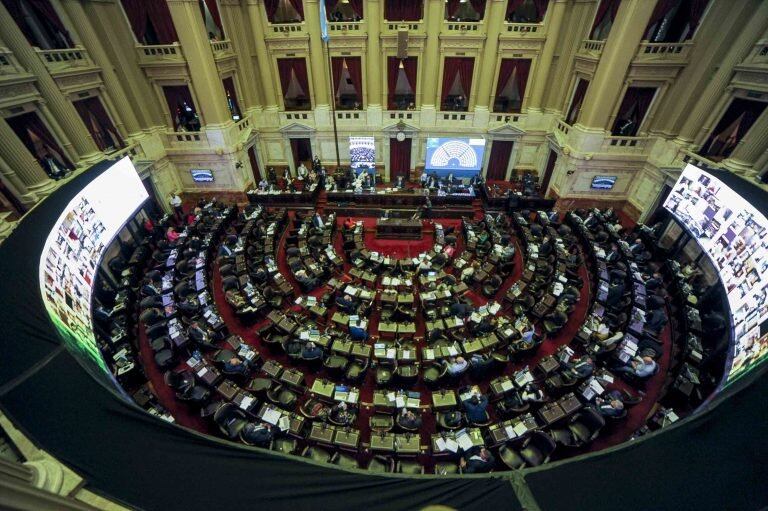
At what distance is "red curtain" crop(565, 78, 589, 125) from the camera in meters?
18.2

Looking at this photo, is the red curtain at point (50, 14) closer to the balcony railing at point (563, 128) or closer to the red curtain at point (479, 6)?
the red curtain at point (479, 6)

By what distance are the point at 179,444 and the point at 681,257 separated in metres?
20.2

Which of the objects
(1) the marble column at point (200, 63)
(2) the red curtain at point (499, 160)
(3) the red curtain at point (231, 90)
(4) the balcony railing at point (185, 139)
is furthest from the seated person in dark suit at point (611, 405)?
(3) the red curtain at point (231, 90)

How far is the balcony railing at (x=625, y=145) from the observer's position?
17453 millimetres

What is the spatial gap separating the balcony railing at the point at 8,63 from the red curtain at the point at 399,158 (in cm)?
1747

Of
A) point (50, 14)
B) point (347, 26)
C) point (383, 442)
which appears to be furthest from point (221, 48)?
point (383, 442)

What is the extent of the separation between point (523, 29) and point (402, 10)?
7.03m

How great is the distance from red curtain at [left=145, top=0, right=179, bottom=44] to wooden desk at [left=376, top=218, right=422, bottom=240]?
46.4 feet

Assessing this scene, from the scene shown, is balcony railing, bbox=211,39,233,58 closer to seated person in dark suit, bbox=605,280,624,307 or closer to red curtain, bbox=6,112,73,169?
red curtain, bbox=6,112,73,169

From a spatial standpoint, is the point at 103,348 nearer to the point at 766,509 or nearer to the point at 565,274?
the point at 766,509

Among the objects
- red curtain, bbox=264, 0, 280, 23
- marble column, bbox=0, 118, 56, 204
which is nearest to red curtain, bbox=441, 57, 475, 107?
red curtain, bbox=264, 0, 280, 23

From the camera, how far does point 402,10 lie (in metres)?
18.7

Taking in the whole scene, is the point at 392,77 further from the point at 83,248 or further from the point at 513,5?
the point at 83,248

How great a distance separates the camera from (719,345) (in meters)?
10.8
